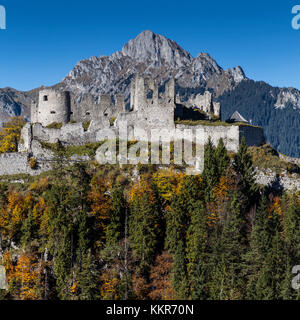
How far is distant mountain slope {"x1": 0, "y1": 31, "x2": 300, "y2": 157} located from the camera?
492 ft

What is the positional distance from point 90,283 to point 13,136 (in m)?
24.4

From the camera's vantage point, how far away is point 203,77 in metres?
165

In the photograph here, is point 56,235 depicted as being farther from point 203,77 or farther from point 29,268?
point 203,77

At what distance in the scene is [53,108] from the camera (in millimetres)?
57719

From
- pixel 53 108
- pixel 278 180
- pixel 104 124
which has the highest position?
pixel 53 108

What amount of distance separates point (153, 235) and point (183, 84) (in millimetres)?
122781

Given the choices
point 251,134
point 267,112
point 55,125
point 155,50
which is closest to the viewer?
point 251,134

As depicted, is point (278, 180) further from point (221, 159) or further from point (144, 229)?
point (144, 229)

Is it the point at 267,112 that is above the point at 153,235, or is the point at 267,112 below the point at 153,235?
above

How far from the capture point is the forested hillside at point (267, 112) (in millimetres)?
144750

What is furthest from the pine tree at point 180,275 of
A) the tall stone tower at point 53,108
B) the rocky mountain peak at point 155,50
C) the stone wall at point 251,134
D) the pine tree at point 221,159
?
the rocky mountain peak at point 155,50

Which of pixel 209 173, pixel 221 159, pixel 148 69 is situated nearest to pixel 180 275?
pixel 209 173

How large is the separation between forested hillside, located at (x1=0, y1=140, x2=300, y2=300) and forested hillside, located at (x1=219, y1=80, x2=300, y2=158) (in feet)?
323
